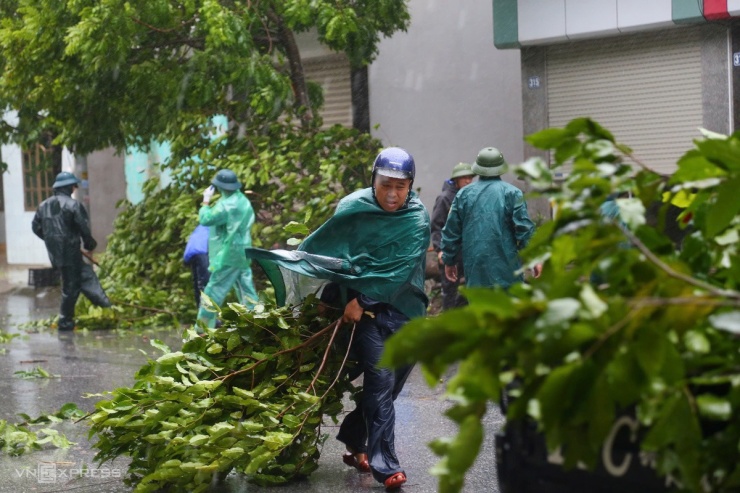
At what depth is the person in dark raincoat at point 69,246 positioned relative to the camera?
14172 millimetres

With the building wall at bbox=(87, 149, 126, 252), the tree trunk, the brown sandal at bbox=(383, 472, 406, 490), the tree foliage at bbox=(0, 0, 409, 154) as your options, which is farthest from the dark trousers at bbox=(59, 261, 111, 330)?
the building wall at bbox=(87, 149, 126, 252)

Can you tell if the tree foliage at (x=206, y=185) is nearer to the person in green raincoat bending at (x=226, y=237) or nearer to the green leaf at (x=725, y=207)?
the person in green raincoat bending at (x=226, y=237)

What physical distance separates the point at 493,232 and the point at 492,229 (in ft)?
0.07

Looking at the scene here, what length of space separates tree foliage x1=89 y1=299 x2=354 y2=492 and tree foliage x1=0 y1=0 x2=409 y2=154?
7.26m

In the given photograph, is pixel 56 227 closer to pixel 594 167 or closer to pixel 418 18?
pixel 418 18

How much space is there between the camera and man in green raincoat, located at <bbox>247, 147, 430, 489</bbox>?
5.93 meters

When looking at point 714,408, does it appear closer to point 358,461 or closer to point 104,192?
point 358,461

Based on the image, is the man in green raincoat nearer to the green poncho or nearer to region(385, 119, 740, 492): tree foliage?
the green poncho

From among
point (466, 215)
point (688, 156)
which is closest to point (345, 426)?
point (466, 215)

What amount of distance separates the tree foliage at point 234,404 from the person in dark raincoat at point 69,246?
326 inches

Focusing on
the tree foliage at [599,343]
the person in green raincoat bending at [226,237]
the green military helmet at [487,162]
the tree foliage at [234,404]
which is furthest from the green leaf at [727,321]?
the person in green raincoat bending at [226,237]

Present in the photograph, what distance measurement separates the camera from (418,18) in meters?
15.5

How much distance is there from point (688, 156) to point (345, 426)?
4.15 m

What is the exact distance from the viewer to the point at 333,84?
16.8 meters
